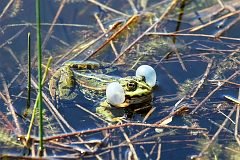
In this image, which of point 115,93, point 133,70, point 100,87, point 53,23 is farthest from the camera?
point 53,23

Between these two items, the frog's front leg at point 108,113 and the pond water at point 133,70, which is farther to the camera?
A: the frog's front leg at point 108,113

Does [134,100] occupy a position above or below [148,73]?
below

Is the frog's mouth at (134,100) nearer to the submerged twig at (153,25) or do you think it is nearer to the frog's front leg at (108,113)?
the frog's front leg at (108,113)

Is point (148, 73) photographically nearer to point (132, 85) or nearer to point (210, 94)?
point (132, 85)

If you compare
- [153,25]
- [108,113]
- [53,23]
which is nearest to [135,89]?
[108,113]

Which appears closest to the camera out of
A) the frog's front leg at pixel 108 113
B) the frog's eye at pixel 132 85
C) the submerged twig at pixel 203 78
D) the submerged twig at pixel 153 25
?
the frog's front leg at pixel 108 113

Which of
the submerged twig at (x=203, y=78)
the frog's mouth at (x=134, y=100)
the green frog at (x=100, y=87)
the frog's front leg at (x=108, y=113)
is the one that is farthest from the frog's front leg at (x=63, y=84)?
the submerged twig at (x=203, y=78)
